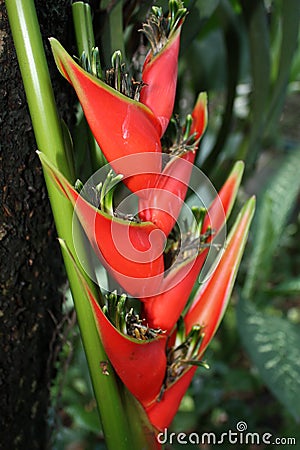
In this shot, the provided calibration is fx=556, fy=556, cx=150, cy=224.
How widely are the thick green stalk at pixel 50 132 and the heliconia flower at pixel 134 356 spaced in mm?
11

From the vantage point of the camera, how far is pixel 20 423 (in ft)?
1.50

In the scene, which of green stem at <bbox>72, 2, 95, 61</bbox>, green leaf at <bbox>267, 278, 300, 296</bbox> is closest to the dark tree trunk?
green stem at <bbox>72, 2, 95, 61</bbox>

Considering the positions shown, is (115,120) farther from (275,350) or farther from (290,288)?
(290,288)

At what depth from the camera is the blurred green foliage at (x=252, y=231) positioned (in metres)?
0.52

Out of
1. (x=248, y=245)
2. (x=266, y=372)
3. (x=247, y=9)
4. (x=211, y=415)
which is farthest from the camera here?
(x=248, y=245)

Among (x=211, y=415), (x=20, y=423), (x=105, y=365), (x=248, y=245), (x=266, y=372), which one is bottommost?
(x=211, y=415)

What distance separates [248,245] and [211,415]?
0.34m

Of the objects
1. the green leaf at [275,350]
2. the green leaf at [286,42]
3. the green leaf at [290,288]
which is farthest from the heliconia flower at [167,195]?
the green leaf at [290,288]

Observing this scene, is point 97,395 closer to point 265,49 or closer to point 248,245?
point 265,49

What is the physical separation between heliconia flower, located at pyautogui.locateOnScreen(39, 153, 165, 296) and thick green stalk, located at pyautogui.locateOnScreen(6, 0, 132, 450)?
0.05 feet

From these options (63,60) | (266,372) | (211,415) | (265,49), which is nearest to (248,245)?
(211,415)

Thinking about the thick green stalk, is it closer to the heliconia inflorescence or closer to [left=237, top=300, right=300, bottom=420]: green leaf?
the heliconia inflorescence

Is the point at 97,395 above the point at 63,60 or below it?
below

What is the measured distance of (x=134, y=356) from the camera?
1.14 feet
